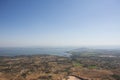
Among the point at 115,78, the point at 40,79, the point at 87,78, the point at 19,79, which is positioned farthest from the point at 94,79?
the point at 19,79

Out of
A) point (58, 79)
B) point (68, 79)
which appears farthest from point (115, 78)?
point (58, 79)

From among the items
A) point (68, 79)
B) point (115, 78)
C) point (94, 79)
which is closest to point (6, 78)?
point (68, 79)

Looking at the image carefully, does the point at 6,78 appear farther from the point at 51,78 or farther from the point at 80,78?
the point at 80,78

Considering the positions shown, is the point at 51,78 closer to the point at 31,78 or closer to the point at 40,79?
the point at 40,79

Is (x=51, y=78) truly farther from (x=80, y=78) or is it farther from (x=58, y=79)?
(x=80, y=78)

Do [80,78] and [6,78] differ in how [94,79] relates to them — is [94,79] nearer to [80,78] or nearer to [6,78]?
[80,78]

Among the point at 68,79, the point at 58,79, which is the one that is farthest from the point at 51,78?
the point at 68,79
